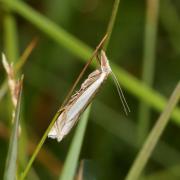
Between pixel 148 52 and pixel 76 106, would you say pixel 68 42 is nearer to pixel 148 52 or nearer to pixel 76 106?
pixel 148 52

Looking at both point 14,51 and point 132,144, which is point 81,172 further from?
point 132,144

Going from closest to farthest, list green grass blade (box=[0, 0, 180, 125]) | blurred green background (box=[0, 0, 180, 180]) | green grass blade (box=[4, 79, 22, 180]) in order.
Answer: green grass blade (box=[4, 79, 22, 180])
green grass blade (box=[0, 0, 180, 125])
blurred green background (box=[0, 0, 180, 180])

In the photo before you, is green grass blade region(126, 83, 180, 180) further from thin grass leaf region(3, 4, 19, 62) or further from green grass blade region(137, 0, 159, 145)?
green grass blade region(137, 0, 159, 145)

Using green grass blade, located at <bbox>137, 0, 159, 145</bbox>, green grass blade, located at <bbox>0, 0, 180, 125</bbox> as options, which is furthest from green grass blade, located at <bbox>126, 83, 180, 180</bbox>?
green grass blade, located at <bbox>137, 0, 159, 145</bbox>

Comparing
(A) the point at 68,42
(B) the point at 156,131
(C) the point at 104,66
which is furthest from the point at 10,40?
(B) the point at 156,131

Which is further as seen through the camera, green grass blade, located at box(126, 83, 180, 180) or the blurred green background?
the blurred green background

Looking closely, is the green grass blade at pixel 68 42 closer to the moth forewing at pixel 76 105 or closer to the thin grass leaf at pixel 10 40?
the thin grass leaf at pixel 10 40

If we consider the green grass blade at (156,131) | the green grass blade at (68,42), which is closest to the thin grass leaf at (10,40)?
the green grass blade at (68,42)
